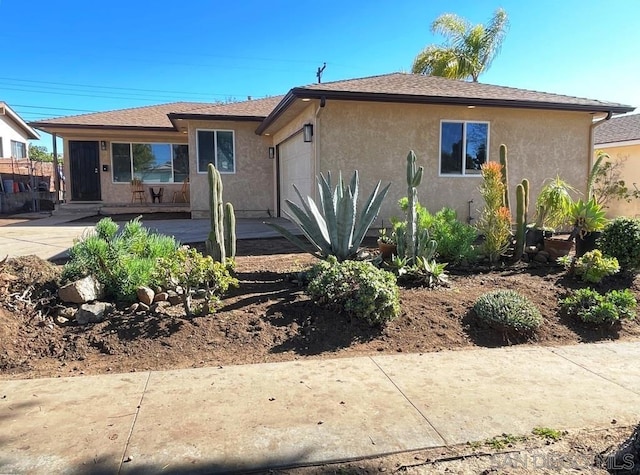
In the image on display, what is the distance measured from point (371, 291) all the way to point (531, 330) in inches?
71.8

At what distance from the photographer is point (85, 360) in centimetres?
403

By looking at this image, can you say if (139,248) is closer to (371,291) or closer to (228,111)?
(371,291)

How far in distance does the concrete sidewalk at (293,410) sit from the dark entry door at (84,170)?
16965 mm

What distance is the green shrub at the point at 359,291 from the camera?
15.3ft

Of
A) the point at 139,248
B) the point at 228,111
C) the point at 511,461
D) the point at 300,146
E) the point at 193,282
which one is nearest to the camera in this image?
the point at 511,461

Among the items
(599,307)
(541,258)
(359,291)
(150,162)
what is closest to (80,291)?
(359,291)

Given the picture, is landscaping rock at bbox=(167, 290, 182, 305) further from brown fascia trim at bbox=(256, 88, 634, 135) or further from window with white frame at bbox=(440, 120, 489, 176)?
window with white frame at bbox=(440, 120, 489, 176)

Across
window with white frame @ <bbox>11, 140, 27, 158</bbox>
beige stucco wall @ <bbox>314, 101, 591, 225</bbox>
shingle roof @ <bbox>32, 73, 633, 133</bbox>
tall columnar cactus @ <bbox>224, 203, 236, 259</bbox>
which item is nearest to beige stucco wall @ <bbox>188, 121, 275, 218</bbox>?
shingle roof @ <bbox>32, 73, 633, 133</bbox>

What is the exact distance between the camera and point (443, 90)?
→ 1086 centimetres

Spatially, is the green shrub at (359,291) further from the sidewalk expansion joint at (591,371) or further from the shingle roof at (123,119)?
the shingle roof at (123,119)

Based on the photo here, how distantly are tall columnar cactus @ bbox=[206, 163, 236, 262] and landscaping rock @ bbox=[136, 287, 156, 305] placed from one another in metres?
0.98

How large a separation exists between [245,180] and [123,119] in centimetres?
620

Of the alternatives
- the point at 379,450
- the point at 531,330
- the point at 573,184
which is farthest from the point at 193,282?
the point at 573,184

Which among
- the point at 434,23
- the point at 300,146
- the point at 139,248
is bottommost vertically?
the point at 139,248
